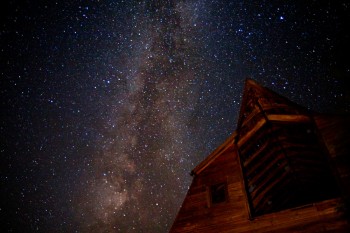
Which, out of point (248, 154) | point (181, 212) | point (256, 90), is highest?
point (256, 90)

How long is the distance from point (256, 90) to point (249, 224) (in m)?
4.42

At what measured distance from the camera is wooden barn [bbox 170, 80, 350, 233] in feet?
21.4

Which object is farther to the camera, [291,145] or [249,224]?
[291,145]

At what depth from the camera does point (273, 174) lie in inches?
432

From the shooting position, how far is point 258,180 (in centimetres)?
1139

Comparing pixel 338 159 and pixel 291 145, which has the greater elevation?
pixel 291 145

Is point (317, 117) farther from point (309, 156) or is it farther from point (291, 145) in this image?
point (309, 156)

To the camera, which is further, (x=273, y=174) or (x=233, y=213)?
(x=273, y=174)

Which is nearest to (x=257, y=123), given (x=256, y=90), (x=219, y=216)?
(x=256, y=90)

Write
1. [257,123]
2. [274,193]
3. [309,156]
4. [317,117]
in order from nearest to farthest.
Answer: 1. [317,117]
2. [257,123]
3. [309,156]
4. [274,193]

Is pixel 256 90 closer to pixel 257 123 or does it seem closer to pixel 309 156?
pixel 257 123

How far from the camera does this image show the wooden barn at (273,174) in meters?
6.51

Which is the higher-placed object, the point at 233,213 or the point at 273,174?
the point at 273,174

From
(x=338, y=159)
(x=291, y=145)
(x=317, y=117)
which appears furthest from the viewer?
(x=291, y=145)
